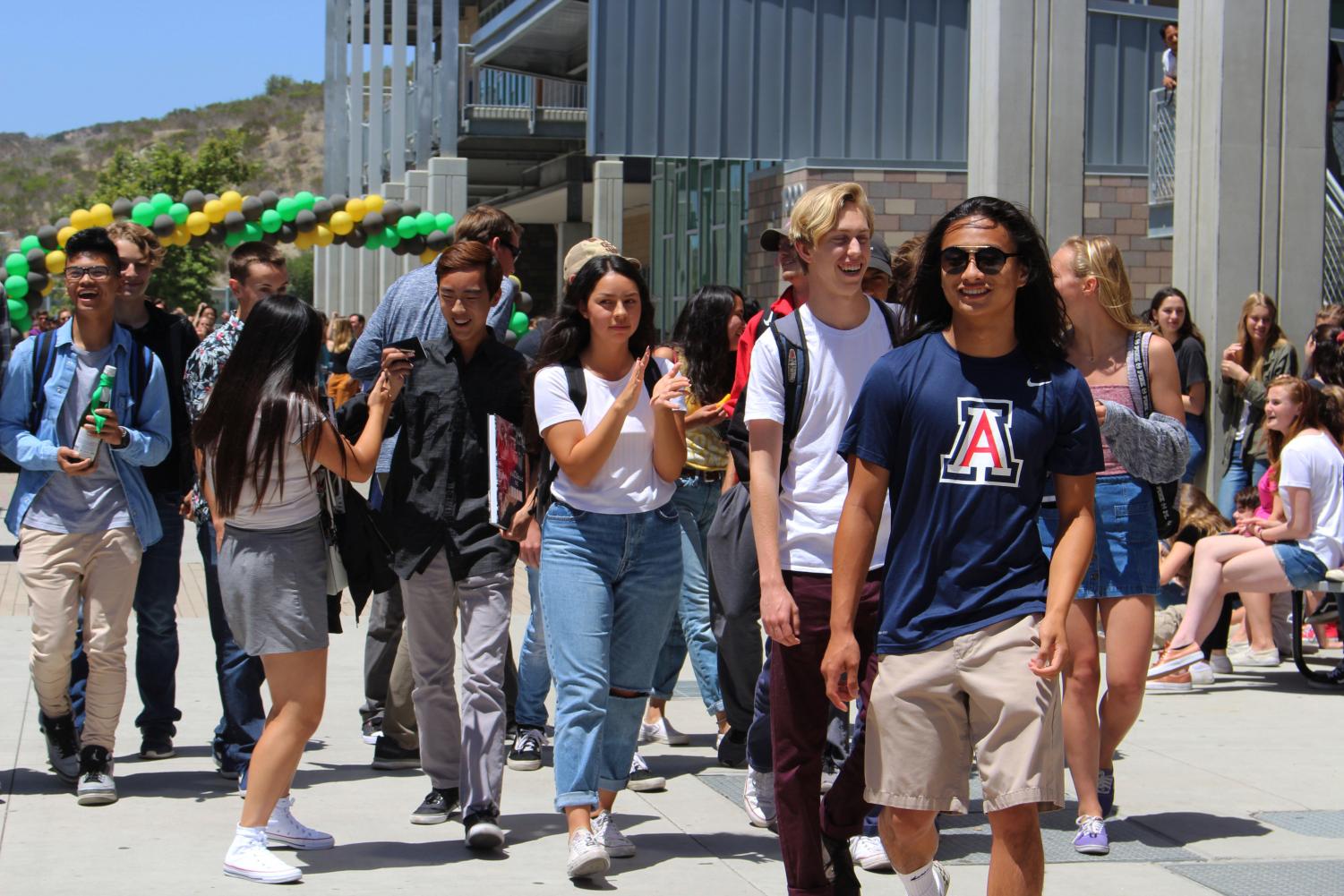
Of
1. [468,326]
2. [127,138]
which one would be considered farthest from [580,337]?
[127,138]

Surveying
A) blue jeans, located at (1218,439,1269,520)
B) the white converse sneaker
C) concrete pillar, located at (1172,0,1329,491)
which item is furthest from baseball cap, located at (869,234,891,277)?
concrete pillar, located at (1172,0,1329,491)

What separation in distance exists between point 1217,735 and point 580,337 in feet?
12.7

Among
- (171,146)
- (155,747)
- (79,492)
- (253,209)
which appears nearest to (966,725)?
(79,492)

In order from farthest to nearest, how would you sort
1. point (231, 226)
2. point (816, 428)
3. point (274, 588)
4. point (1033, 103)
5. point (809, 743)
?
point (231, 226)
point (1033, 103)
point (274, 588)
point (816, 428)
point (809, 743)

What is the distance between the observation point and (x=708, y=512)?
7523mm

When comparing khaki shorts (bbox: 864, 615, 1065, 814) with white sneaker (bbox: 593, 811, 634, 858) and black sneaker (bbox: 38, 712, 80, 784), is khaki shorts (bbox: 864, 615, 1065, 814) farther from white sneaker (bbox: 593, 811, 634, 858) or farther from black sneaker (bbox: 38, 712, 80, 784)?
black sneaker (bbox: 38, 712, 80, 784)

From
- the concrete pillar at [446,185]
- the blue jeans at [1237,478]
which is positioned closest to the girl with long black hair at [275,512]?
the blue jeans at [1237,478]

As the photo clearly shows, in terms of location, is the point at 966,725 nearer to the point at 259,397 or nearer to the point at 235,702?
the point at 259,397

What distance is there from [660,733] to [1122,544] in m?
2.51

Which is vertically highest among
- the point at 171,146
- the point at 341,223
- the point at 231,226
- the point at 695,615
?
the point at 171,146

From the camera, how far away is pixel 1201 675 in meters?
9.02

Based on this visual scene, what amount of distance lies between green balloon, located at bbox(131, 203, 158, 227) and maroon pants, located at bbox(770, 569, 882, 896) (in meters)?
14.4

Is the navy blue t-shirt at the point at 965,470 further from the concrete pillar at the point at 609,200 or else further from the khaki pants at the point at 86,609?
the concrete pillar at the point at 609,200

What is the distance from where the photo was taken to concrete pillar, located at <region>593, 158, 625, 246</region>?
81.1 feet
